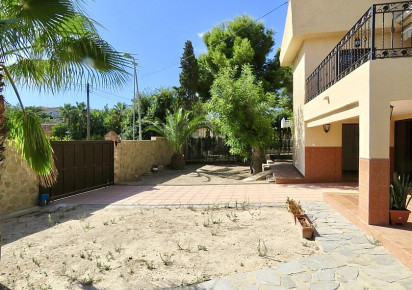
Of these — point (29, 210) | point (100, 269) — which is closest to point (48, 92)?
point (100, 269)

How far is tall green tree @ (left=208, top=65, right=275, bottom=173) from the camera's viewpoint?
1316 cm

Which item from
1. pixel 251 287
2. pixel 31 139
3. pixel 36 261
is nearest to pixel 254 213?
pixel 251 287

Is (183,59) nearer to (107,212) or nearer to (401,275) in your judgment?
(107,212)

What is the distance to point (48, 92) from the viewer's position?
4.60 meters

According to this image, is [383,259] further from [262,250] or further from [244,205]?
[244,205]

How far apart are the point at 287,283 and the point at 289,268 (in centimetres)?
44

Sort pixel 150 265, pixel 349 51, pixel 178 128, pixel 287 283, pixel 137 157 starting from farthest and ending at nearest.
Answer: pixel 178 128 < pixel 137 157 < pixel 349 51 < pixel 150 265 < pixel 287 283

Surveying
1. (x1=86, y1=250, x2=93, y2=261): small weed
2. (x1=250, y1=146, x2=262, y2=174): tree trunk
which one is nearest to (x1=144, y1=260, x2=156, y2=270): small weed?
(x1=86, y1=250, x2=93, y2=261): small weed

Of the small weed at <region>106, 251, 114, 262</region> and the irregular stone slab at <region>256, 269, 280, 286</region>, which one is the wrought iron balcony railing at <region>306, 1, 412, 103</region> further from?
the small weed at <region>106, 251, 114, 262</region>

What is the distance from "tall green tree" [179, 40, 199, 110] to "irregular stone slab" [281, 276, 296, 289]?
63.2 feet

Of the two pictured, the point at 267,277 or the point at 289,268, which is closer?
the point at 267,277

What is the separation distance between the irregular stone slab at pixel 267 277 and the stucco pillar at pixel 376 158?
240cm

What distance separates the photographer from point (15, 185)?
7871mm

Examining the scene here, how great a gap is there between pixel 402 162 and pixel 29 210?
12.3 meters
